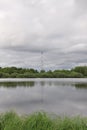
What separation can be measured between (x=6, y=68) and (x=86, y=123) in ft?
339

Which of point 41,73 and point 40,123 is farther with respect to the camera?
point 41,73

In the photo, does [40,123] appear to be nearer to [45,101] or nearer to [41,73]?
[45,101]

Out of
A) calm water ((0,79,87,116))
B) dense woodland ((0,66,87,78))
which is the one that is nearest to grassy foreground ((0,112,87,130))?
calm water ((0,79,87,116))

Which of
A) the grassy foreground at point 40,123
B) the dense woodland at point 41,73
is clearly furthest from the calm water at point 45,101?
the dense woodland at point 41,73

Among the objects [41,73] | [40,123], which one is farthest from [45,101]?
[41,73]

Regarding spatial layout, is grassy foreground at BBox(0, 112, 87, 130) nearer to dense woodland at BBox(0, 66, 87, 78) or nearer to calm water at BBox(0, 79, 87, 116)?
calm water at BBox(0, 79, 87, 116)

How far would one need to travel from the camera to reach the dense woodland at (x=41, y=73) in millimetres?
100000

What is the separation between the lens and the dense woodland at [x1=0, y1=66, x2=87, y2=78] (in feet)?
328

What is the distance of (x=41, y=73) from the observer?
4107 inches

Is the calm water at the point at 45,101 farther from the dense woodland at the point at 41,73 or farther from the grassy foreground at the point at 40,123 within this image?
the dense woodland at the point at 41,73

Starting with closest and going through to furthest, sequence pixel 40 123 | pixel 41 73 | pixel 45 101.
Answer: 1. pixel 40 123
2. pixel 45 101
3. pixel 41 73

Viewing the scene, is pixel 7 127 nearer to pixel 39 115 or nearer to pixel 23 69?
pixel 39 115

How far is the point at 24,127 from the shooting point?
7.33 meters

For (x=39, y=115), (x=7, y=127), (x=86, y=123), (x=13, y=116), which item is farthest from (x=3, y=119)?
(x=86, y=123)
